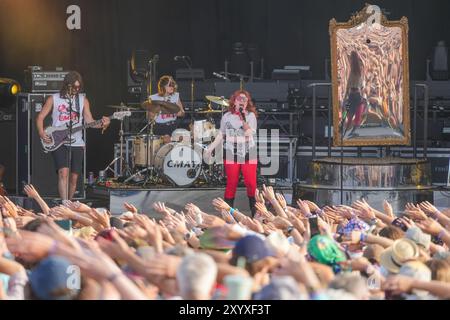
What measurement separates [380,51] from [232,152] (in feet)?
6.14

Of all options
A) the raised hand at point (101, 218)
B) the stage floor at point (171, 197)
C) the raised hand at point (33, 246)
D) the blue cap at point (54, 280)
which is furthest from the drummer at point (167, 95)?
the blue cap at point (54, 280)

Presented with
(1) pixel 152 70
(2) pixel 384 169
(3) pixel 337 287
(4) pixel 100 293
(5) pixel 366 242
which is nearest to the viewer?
(4) pixel 100 293

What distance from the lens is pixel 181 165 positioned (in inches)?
508

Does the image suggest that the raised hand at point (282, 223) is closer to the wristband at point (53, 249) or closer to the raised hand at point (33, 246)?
the raised hand at point (33, 246)

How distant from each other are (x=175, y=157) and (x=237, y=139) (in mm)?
1699

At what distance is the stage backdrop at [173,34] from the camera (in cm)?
1456

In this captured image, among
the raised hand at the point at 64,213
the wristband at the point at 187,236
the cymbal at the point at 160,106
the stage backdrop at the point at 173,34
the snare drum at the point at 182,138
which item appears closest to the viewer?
the wristband at the point at 187,236

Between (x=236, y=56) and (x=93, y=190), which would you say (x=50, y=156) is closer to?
(x=93, y=190)

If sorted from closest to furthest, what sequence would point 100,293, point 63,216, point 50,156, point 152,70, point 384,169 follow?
point 100,293 < point 63,216 < point 384,169 < point 50,156 < point 152,70

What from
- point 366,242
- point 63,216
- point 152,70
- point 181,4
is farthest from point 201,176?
point 366,242

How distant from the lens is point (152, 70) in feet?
51.6

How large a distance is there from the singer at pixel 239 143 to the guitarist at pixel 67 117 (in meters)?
1.28

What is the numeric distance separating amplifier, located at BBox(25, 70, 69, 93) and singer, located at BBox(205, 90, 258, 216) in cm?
233

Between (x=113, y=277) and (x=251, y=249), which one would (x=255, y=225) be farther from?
(x=113, y=277)
